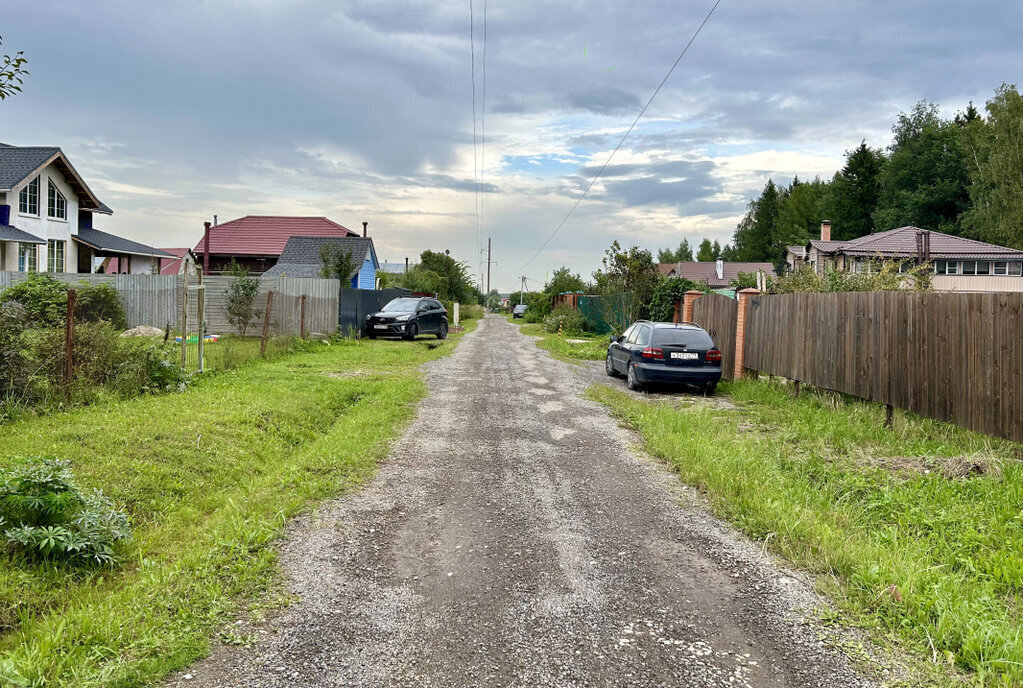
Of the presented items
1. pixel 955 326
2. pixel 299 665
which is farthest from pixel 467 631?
pixel 955 326

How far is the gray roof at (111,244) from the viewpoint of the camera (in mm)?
32625

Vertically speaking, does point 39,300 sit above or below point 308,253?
below

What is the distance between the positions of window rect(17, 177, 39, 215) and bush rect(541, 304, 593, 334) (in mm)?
23102

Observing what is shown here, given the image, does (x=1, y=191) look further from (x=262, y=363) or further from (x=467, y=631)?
(x=467, y=631)

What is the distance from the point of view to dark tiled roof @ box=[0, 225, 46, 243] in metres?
25.3

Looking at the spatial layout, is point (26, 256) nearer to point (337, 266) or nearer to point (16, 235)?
point (16, 235)

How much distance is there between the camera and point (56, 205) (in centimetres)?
3072

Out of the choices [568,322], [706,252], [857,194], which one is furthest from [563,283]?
[706,252]

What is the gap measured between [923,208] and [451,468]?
6584 cm

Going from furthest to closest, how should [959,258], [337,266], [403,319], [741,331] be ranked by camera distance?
[959,258] → [337,266] → [403,319] → [741,331]

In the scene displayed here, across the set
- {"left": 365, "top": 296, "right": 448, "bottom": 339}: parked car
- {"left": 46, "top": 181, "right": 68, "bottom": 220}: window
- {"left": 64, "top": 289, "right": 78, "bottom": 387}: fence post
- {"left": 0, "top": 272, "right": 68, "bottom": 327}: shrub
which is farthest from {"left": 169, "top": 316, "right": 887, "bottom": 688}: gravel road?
{"left": 46, "top": 181, "right": 68, "bottom": 220}: window

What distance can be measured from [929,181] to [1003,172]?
57.2 ft

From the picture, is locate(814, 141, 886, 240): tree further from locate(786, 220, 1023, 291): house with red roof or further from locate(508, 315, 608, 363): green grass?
locate(508, 315, 608, 363): green grass

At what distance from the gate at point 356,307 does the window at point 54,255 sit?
14449 mm
